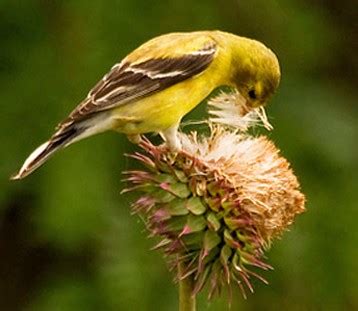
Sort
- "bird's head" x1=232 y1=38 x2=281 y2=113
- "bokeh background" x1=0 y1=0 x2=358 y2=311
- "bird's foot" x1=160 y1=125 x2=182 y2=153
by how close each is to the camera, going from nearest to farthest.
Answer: "bird's foot" x1=160 y1=125 x2=182 y2=153 < "bird's head" x1=232 y1=38 x2=281 y2=113 < "bokeh background" x1=0 y1=0 x2=358 y2=311

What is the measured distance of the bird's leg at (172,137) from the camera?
5.50 meters

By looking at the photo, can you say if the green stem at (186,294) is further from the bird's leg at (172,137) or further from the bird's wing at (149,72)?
the bird's wing at (149,72)

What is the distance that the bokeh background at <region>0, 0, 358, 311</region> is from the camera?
7.35 metres

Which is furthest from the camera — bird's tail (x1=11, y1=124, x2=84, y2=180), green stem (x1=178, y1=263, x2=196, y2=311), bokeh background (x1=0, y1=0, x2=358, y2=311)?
bokeh background (x1=0, y1=0, x2=358, y2=311)

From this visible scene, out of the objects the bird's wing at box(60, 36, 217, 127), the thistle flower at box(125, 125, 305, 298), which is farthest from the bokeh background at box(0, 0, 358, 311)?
the thistle flower at box(125, 125, 305, 298)

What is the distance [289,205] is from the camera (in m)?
5.41

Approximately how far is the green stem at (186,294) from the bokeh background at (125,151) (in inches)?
74.7

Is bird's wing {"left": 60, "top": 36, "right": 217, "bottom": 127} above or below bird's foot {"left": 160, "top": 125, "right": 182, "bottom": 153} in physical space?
above

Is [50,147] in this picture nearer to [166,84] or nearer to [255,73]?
[166,84]

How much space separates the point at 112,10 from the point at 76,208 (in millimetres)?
809

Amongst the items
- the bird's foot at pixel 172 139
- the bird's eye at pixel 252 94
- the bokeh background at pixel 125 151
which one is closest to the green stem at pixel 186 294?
the bird's foot at pixel 172 139

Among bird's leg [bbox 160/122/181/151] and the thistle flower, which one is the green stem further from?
bird's leg [bbox 160/122/181/151]

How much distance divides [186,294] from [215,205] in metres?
0.40

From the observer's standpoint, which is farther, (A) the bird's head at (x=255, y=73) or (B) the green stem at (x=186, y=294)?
(A) the bird's head at (x=255, y=73)
